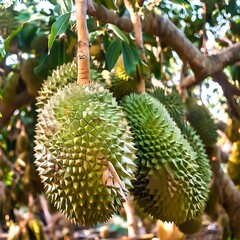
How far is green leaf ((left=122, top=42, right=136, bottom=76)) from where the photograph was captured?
50.6 inches

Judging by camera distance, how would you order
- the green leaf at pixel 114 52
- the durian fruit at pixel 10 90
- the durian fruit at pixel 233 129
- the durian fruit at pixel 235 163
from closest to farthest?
the green leaf at pixel 114 52 → the durian fruit at pixel 10 90 → the durian fruit at pixel 233 129 → the durian fruit at pixel 235 163

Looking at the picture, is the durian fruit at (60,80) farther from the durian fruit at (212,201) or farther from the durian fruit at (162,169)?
the durian fruit at (212,201)

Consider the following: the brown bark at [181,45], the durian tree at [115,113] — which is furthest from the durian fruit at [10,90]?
the brown bark at [181,45]

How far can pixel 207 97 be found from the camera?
315cm

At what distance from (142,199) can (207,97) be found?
6.73 ft

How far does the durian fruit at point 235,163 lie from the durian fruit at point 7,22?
4.21 feet

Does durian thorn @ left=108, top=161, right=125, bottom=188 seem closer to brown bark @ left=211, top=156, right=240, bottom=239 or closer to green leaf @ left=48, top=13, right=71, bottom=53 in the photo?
green leaf @ left=48, top=13, right=71, bottom=53

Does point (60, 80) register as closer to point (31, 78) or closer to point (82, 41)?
point (82, 41)

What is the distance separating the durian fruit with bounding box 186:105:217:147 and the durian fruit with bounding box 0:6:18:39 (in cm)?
A: 74

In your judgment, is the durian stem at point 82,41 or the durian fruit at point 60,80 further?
the durian fruit at point 60,80

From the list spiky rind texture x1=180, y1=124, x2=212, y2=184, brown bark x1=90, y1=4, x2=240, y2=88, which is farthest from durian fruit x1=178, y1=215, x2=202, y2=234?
brown bark x1=90, y1=4, x2=240, y2=88

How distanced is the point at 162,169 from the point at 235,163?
1.50 metres


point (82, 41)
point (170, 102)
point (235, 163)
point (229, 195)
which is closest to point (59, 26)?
point (82, 41)

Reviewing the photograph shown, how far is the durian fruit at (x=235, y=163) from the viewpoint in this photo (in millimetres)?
2533
